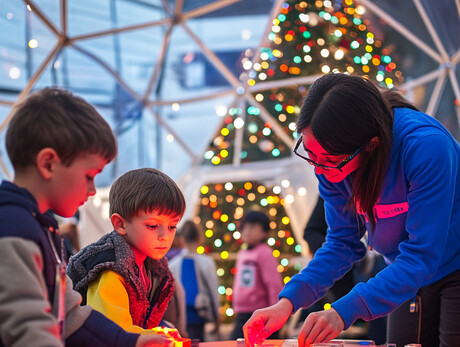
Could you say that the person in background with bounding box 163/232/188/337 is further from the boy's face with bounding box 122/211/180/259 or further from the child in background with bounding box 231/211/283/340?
the boy's face with bounding box 122/211/180/259

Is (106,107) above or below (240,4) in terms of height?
below

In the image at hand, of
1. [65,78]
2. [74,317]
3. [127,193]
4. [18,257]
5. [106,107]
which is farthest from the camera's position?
[106,107]

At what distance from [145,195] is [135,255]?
190 mm

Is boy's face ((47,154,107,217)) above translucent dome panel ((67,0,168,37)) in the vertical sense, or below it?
below

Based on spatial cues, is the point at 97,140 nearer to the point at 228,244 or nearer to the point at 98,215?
the point at 98,215

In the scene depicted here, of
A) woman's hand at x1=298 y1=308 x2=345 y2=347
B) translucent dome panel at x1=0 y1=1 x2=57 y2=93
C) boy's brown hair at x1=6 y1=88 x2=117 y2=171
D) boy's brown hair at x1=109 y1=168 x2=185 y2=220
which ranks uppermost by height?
translucent dome panel at x1=0 y1=1 x2=57 y2=93

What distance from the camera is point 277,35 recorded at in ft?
21.9

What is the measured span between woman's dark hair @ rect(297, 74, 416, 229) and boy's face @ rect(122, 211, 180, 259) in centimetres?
50

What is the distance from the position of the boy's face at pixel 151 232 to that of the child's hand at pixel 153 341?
451 millimetres

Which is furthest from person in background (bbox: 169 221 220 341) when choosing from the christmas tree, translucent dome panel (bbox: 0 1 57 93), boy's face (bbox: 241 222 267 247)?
translucent dome panel (bbox: 0 1 57 93)

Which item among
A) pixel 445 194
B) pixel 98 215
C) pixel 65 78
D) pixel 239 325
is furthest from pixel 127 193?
pixel 98 215

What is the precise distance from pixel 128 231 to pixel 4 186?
2.16 ft

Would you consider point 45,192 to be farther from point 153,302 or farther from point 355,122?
point 355,122

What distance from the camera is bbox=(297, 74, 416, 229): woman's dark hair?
1.70 meters
